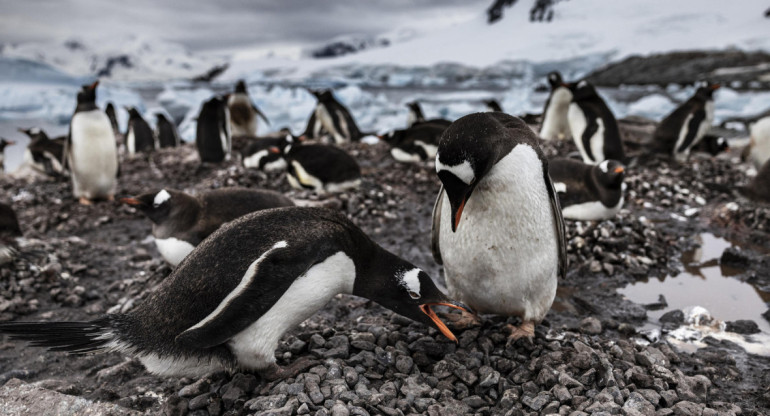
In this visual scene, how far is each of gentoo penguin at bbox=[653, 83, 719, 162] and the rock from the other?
6.32 m

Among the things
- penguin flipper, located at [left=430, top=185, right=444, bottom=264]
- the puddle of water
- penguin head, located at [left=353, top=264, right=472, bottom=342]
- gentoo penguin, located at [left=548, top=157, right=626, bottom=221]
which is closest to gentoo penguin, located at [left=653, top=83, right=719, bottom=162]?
gentoo penguin, located at [left=548, top=157, right=626, bottom=221]

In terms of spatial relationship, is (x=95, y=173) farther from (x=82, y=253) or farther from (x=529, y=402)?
(x=529, y=402)

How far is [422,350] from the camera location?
2076mm

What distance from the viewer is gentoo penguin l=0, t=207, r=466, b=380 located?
1.67 meters

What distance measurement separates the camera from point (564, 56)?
102 feet

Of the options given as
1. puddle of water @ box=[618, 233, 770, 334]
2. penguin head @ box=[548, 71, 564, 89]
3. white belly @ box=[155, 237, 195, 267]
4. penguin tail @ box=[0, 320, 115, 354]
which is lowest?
puddle of water @ box=[618, 233, 770, 334]

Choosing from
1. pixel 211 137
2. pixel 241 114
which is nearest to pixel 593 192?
pixel 211 137

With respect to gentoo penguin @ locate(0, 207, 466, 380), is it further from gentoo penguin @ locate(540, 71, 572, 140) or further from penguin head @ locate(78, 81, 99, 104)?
gentoo penguin @ locate(540, 71, 572, 140)

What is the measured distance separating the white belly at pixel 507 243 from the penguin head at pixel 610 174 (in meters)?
1.68

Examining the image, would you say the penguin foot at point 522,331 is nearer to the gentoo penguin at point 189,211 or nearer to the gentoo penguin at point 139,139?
the gentoo penguin at point 189,211

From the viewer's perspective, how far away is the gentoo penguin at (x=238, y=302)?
1672 millimetres

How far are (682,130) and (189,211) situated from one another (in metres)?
5.77

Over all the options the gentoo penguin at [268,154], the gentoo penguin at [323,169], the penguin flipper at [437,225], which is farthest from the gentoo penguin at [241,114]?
the penguin flipper at [437,225]

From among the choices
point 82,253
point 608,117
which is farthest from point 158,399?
point 608,117
